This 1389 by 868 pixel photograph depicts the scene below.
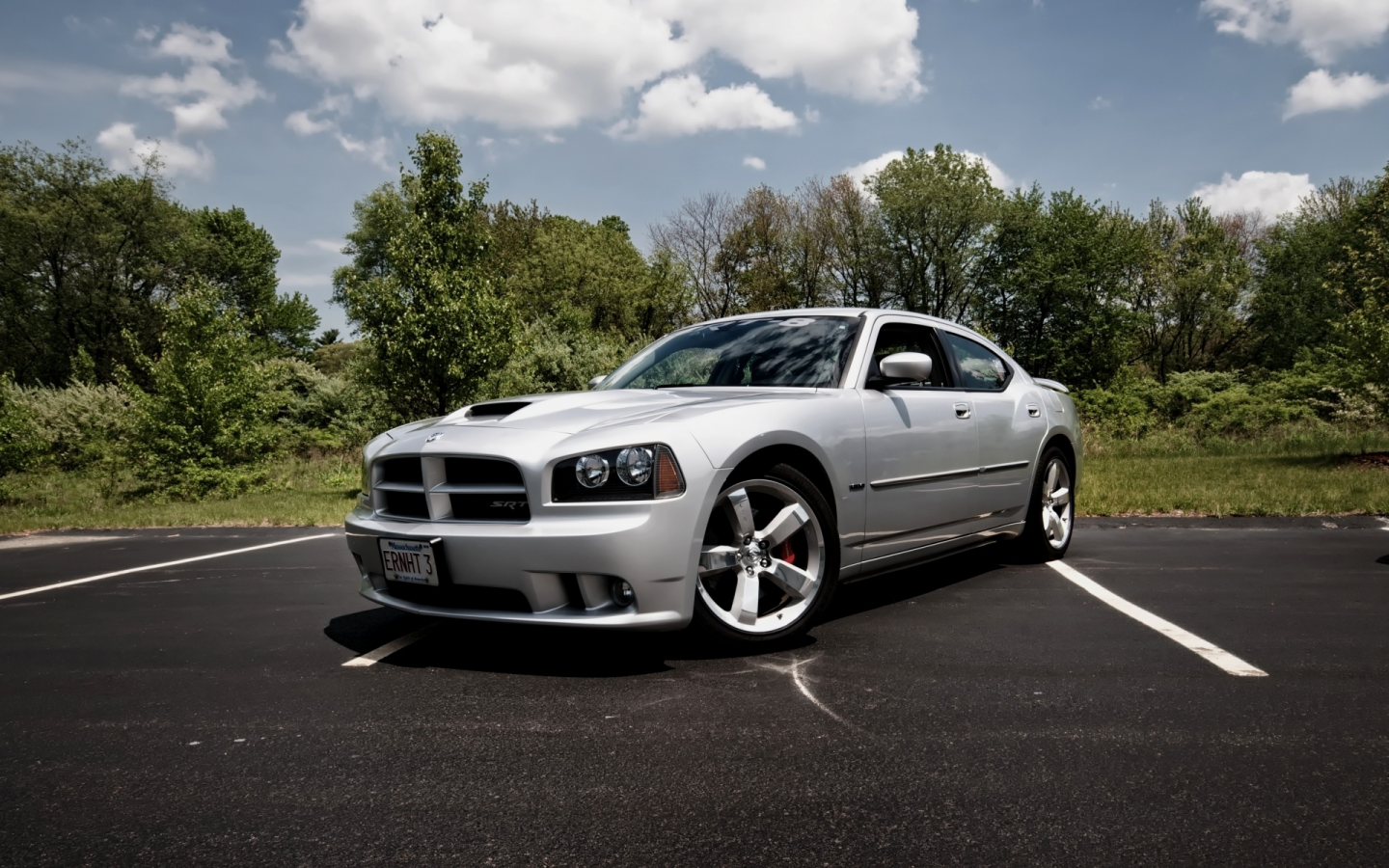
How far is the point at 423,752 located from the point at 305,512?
966 cm

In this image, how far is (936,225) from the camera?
4766 cm

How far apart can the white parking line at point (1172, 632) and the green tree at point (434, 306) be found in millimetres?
11320

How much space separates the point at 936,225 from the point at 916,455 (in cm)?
4555

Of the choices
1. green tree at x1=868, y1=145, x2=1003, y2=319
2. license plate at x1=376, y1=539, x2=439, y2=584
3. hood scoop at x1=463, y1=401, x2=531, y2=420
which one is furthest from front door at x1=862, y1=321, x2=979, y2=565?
green tree at x1=868, y1=145, x2=1003, y2=319

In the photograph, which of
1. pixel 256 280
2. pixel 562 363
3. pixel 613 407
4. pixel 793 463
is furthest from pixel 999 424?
pixel 256 280

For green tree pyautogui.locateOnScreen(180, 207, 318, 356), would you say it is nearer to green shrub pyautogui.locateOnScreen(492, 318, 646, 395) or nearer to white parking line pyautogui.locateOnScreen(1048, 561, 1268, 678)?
green shrub pyautogui.locateOnScreen(492, 318, 646, 395)

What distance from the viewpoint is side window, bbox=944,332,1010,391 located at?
5.67 metres

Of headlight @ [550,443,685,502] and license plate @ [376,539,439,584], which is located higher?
headlight @ [550,443,685,502]

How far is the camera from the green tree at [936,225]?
47.2 metres

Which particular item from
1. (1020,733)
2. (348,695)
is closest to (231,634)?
(348,695)

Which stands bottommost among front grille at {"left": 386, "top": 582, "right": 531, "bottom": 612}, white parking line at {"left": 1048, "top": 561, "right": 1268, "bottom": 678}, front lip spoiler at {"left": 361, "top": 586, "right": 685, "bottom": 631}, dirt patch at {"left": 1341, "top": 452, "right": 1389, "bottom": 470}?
dirt patch at {"left": 1341, "top": 452, "right": 1389, "bottom": 470}

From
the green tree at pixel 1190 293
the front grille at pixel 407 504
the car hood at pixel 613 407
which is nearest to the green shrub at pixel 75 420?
the front grille at pixel 407 504

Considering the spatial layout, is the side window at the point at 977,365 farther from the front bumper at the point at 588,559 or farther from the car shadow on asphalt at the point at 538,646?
the front bumper at the point at 588,559

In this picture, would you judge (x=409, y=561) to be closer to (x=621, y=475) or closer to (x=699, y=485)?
(x=621, y=475)
